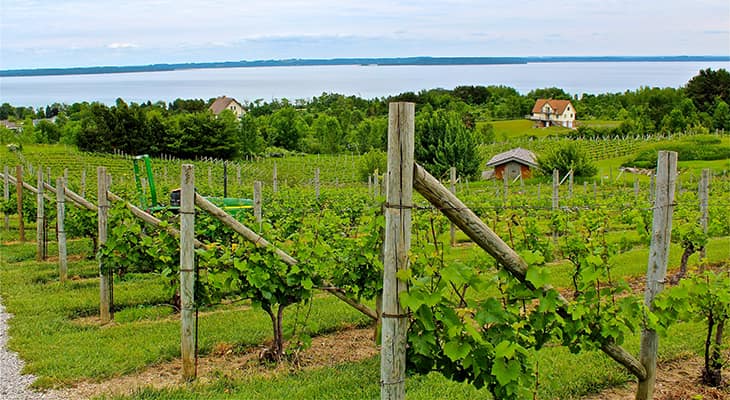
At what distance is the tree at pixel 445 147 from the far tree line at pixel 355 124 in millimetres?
71

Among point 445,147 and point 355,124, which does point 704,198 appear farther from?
point 355,124

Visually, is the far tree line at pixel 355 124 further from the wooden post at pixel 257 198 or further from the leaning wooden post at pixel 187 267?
the leaning wooden post at pixel 187 267

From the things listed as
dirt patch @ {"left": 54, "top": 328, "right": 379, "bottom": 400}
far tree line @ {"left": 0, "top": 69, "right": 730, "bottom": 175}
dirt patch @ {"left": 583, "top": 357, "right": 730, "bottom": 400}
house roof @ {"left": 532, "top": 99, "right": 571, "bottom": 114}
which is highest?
house roof @ {"left": 532, "top": 99, "right": 571, "bottom": 114}

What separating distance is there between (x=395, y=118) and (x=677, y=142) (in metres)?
53.9

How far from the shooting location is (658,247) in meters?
5.22

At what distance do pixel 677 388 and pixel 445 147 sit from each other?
40115 mm

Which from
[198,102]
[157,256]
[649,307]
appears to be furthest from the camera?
[198,102]

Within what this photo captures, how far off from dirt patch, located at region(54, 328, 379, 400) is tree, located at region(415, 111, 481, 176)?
3764cm

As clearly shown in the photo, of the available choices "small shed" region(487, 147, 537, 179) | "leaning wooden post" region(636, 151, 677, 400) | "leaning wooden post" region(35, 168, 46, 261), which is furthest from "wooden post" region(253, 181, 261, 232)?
"small shed" region(487, 147, 537, 179)

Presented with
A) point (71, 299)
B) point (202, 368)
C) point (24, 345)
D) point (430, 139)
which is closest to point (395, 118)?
point (202, 368)

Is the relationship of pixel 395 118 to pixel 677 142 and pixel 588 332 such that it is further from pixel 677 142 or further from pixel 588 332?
pixel 677 142

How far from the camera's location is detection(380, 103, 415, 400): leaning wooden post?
364 centimetres

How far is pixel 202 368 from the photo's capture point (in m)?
6.74

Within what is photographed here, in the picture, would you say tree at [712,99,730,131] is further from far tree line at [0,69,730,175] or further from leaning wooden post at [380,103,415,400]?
leaning wooden post at [380,103,415,400]
